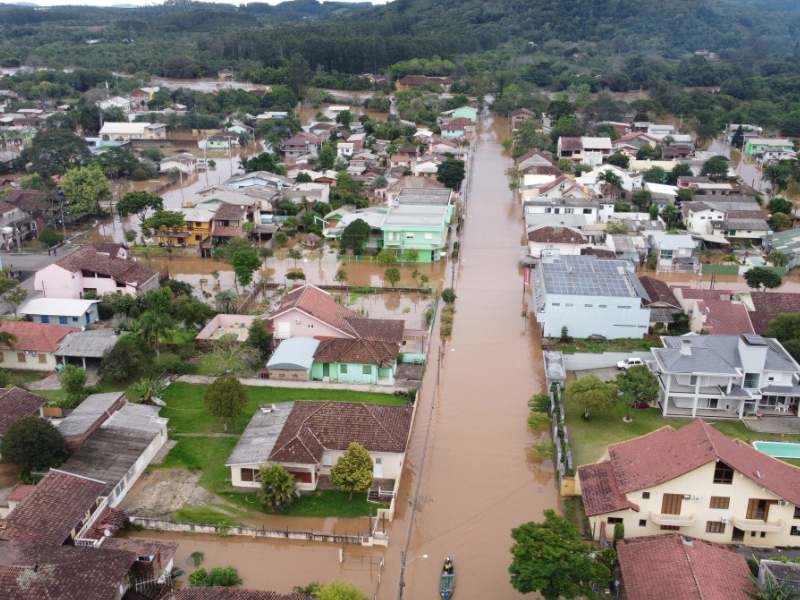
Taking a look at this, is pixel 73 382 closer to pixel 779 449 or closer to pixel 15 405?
pixel 15 405

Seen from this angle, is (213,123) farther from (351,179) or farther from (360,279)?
(360,279)

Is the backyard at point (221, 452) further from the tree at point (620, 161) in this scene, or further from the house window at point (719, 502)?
the tree at point (620, 161)

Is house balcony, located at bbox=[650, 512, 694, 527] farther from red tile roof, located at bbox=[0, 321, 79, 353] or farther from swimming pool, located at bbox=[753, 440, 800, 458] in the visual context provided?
red tile roof, located at bbox=[0, 321, 79, 353]

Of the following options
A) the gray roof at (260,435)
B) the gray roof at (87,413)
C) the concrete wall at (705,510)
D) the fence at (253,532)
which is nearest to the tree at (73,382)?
the gray roof at (87,413)

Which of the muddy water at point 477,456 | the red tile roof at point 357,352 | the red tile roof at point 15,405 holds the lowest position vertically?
the muddy water at point 477,456

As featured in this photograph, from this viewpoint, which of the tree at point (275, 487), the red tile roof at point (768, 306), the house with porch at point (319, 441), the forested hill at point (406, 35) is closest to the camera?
the tree at point (275, 487)
